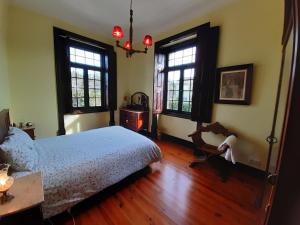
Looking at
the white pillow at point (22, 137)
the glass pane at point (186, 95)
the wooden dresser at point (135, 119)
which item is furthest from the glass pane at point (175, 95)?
the white pillow at point (22, 137)

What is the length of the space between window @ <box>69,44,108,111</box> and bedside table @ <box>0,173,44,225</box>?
2.78 m

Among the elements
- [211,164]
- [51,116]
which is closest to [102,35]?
[51,116]

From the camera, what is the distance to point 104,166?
1.73 m

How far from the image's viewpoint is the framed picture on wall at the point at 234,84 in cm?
231

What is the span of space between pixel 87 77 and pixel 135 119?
1.72 metres

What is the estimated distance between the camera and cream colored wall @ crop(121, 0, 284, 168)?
6.81 feet

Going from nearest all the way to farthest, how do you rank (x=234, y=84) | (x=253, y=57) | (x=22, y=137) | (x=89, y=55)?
1. (x=22, y=137)
2. (x=253, y=57)
3. (x=234, y=84)
4. (x=89, y=55)

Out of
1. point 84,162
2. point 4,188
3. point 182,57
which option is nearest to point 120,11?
point 182,57

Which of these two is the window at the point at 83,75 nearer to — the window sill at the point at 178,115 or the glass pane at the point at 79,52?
the glass pane at the point at 79,52

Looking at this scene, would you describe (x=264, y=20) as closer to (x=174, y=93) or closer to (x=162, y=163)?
(x=174, y=93)

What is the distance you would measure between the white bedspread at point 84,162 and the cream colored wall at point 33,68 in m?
1.20

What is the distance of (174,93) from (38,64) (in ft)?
10.2

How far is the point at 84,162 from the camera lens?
163 centimetres

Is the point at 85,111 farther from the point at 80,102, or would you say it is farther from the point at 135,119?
the point at 135,119
